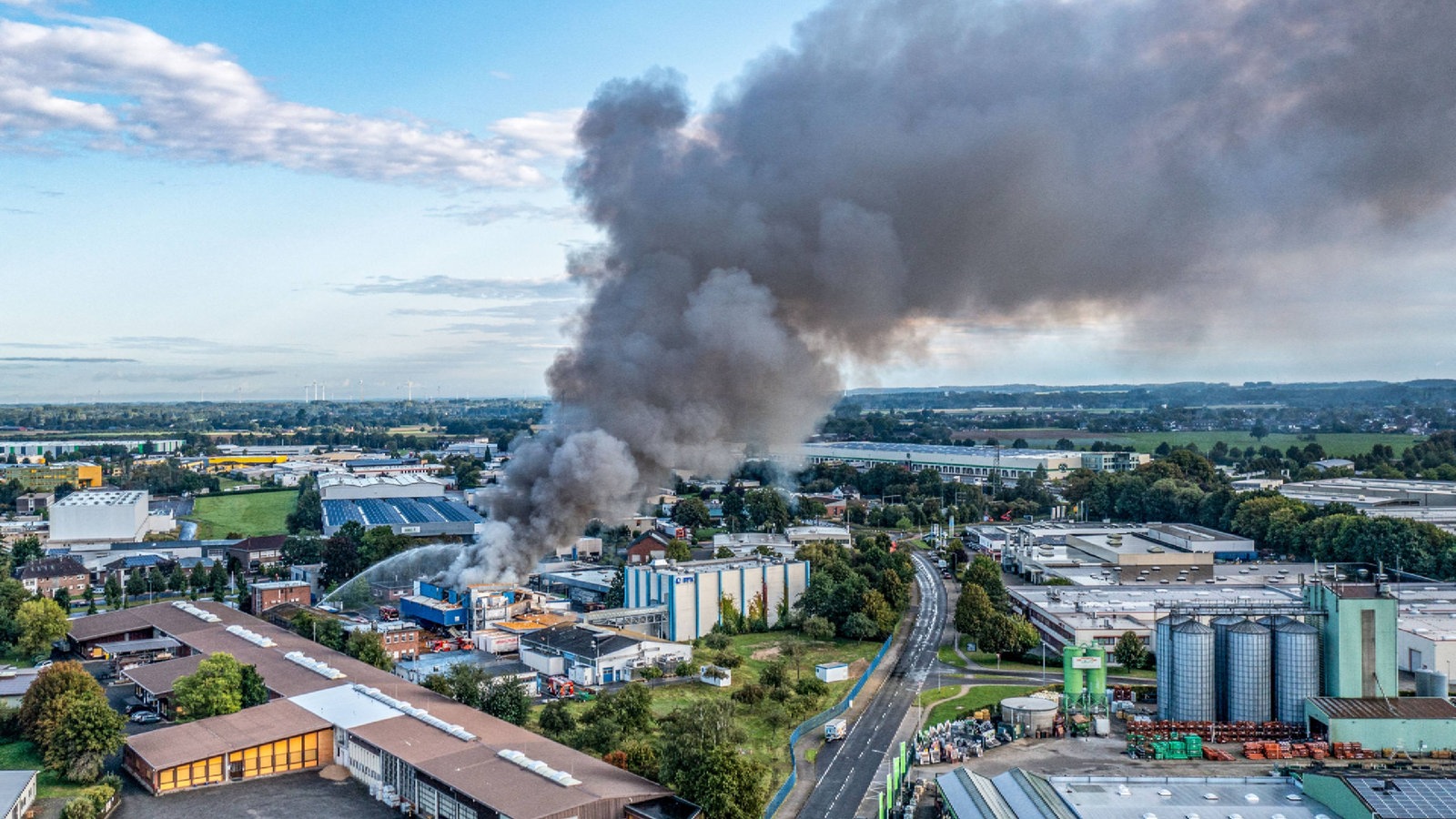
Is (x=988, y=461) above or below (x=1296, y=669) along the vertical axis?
above

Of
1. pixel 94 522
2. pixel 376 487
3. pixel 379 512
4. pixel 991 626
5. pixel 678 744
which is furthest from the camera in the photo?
pixel 376 487

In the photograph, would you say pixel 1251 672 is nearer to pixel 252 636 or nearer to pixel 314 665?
pixel 314 665

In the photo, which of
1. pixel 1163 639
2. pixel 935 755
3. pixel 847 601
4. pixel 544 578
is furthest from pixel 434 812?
pixel 544 578

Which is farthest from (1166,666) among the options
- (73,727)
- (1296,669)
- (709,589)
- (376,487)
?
(376,487)

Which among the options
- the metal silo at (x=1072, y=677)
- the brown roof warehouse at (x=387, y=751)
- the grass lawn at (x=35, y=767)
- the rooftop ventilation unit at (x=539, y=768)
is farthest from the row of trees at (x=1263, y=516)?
the grass lawn at (x=35, y=767)

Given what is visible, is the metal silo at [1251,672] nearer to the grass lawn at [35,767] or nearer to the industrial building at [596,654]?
the industrial building at [596,654]

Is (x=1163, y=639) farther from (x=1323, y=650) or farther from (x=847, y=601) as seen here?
(x=847, y=601)

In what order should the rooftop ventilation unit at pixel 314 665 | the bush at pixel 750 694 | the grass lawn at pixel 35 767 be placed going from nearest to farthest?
the grass lawn at pixel 35 767 < the rooftop ventilation unit at pixel 314 665 < the bush at pixel 750 694

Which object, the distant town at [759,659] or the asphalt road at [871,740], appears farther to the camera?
the asphalt road at [871,740]
